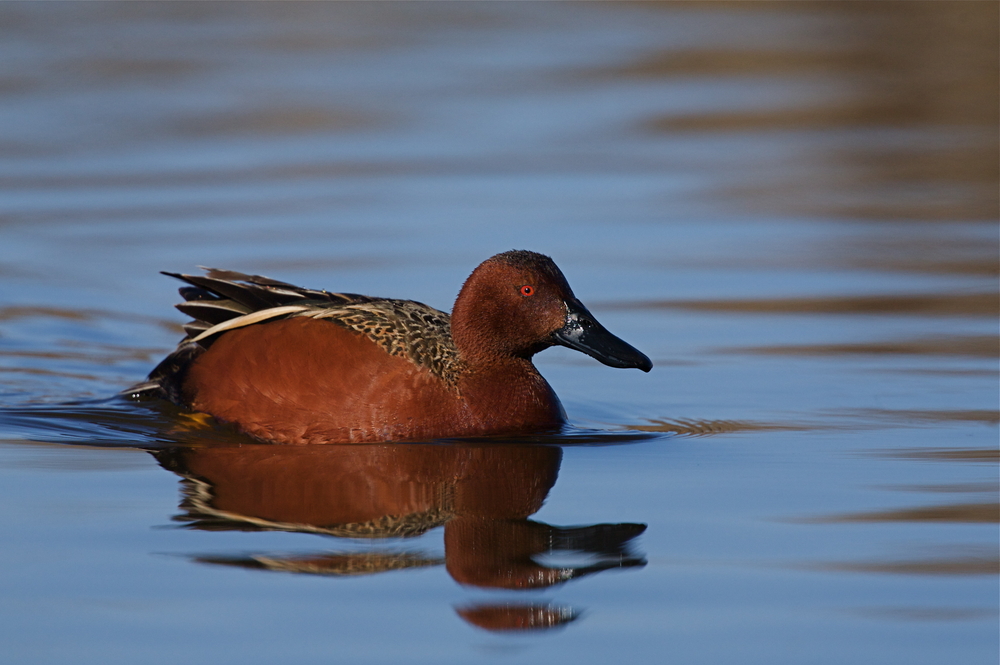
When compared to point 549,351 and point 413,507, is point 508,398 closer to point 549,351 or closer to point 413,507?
point 413,507

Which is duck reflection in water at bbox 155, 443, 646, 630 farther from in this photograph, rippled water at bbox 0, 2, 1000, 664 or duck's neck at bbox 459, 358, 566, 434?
duck's neck at bbox 459, 358, 566, 434

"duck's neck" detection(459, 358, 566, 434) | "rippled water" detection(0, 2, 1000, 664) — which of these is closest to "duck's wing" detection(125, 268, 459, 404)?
"duck's neck" detection(459, 358, 566, 434)

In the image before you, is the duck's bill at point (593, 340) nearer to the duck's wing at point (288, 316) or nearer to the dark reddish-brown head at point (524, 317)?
the dark reddish-brown head at point (524, 317)

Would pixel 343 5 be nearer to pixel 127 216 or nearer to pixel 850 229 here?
pixel 127 216

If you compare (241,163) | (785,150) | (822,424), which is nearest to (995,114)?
(785,150)

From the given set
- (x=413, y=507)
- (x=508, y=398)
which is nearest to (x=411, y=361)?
(x=508, y=398)

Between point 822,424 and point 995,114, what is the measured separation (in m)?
10.2

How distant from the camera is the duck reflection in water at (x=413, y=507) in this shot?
4746 mm

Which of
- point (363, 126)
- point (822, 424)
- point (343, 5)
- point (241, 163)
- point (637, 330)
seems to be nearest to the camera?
point (822, 424)

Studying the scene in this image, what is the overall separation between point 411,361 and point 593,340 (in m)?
0.84

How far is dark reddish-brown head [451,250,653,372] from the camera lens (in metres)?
6.73

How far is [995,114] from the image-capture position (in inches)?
627

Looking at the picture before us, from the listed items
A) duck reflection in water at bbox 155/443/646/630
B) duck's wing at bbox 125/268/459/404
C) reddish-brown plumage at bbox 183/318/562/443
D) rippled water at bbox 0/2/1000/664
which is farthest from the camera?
duck's wing at bbox 125/268/459/404

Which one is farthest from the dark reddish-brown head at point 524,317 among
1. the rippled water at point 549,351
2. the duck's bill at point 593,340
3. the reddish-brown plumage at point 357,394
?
the rippled water at point 549,351
